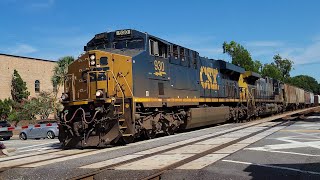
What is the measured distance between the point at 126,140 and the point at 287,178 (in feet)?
24.1

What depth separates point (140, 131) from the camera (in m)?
13.9

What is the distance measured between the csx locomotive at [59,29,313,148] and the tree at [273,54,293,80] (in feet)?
358

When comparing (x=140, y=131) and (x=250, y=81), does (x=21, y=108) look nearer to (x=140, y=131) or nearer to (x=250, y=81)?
(x=250, y=81)

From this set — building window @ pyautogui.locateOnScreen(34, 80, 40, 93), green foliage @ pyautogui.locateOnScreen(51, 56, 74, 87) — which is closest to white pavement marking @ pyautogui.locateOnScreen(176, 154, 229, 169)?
green foliage @ pyautogui.locateOnScreen(51, 56, 74, 87)

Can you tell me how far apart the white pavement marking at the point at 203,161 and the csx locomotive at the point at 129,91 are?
403cm

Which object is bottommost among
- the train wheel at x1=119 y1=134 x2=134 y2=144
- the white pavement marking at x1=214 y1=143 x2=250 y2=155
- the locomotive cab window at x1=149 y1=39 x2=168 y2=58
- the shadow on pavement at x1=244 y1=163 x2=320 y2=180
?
the shadow on pavement at x1=244 y1=163 x2=320 y2=180

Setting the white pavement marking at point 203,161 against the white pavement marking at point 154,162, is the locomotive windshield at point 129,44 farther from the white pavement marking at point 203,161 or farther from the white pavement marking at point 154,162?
the white pavement marking at point 203,161

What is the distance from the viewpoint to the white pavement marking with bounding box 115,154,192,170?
26.5 ft

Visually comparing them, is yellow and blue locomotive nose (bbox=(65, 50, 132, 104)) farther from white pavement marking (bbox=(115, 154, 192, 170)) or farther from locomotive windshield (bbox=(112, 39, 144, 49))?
white pavement marking (bbox=(115, 154, 192, 170))

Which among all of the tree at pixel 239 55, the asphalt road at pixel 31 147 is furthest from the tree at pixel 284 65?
the asphalt road at pixel 31 147

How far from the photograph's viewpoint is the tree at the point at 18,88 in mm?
47188

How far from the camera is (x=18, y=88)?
4731cm

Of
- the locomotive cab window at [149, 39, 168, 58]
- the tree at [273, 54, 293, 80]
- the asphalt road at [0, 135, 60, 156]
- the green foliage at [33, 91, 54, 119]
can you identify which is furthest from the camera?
the tree at [273, 54, 293, 80]

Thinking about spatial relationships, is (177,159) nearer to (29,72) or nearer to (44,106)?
(44,106)
